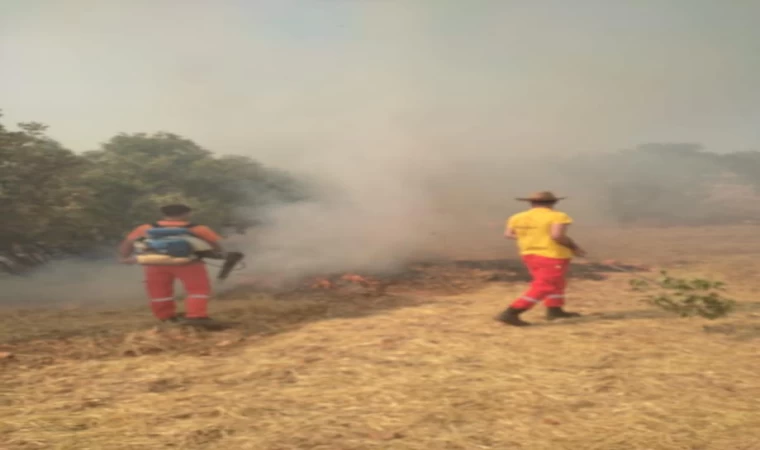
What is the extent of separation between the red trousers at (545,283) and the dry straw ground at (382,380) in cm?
25

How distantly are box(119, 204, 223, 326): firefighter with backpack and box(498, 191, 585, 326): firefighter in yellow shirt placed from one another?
2641 mm

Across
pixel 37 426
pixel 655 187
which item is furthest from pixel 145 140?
pixel 655 187

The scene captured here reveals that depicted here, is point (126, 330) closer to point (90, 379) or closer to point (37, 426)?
point (90, 379)

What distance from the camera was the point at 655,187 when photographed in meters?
22.6

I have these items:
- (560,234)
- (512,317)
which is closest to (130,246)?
(512,317)

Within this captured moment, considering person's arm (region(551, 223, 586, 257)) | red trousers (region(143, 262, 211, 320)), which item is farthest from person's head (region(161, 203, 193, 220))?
person's arm (region(551, 223, 586, 257))

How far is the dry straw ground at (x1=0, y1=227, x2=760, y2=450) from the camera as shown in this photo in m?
3.01

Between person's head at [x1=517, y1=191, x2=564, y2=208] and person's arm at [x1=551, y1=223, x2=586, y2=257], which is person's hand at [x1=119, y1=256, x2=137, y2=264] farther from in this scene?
person's arm at [x1=551, y1=223, x2=586, y2=257]

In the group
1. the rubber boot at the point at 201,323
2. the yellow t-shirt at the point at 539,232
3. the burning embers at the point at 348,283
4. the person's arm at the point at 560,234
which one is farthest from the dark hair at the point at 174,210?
the person's arm at the point at 560,234

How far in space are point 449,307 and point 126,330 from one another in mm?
3089

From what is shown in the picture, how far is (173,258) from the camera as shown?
201 inches

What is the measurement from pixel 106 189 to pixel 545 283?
20.6 feet

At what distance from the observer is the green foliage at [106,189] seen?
7.84 m

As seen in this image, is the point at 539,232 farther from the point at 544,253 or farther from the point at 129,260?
the point at 129,260
